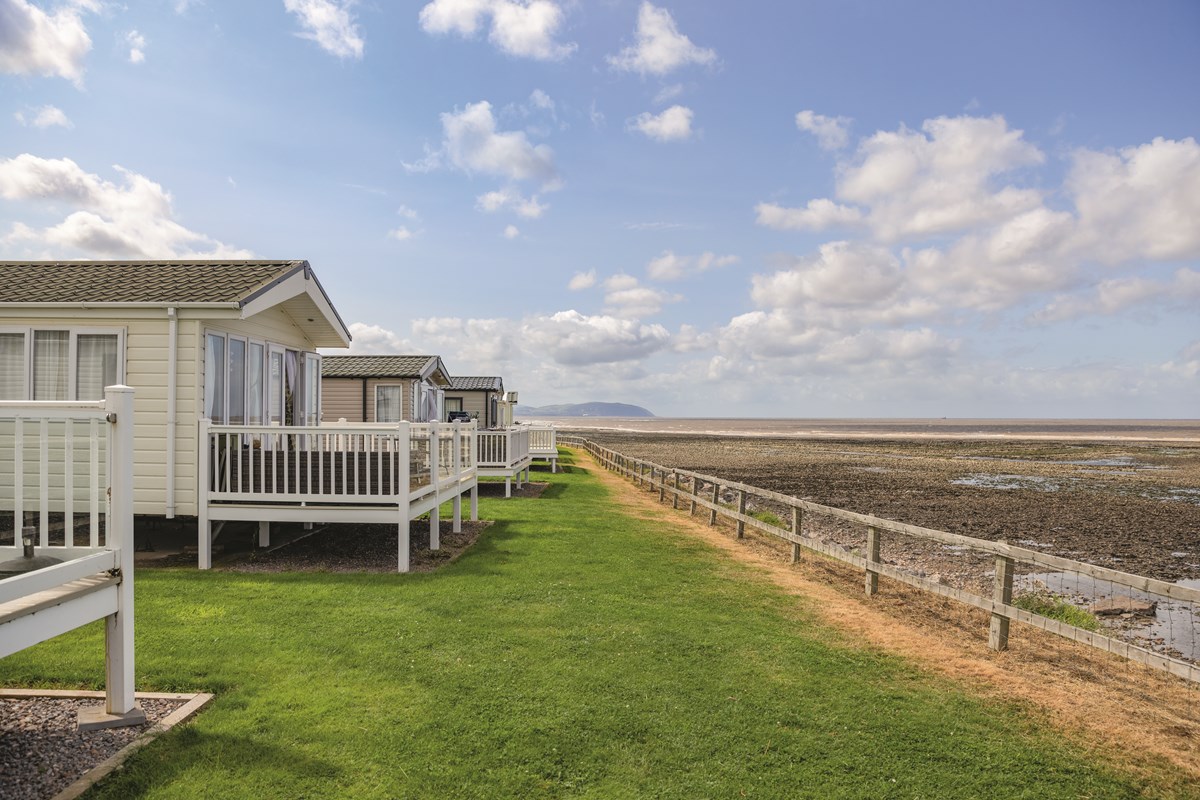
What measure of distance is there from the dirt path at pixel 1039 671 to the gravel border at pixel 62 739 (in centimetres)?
626

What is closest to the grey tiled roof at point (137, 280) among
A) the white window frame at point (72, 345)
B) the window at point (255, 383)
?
the white window frame at point (72, 345)

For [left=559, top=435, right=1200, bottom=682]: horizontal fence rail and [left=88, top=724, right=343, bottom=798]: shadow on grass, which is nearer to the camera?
[left=88, top=724, right=343, bottom=798]: shadow on grass

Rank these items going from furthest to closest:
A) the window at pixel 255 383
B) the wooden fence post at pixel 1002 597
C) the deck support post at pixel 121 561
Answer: the window at pixel 255 383, the wooden fence post at pixel 1002 597, the deck support post at pixel 121 561

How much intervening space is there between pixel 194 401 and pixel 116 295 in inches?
75.0

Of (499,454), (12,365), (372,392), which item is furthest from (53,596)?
(372,392)

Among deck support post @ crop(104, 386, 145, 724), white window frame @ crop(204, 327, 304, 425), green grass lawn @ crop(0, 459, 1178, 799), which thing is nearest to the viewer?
green grass lawn @ crop(0, 459, 1178, 799)

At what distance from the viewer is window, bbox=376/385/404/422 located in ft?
81.0

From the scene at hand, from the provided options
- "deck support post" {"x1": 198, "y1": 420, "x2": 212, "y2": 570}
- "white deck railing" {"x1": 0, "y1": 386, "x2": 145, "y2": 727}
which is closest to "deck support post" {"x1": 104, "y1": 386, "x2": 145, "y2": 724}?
"white deck railing" {"x1": 0, "y1": 386, "x2": 145, "y2": 727}

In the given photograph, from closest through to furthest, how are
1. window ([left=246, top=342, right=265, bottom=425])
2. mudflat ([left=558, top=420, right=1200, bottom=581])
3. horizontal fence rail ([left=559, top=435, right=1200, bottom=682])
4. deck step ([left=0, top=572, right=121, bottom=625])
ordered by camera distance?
1. deck step ([left=0, top=572, right=121, bottom=625])
2. horizontal fence rail ([left=559, top=435, right=1200, bottom=682])
3. window ([left=246, top=342, right=265, bottom=425])
4. mudflat ([left=558, top=420, right=1200, bottom=581])

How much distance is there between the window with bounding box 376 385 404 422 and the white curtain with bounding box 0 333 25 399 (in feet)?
49.3

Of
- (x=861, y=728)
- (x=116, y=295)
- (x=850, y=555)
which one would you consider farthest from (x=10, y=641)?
(x=850, y=555)

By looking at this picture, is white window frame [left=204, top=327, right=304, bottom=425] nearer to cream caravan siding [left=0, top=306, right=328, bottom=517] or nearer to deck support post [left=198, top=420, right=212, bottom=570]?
cream caravan siding [left=0, top=306, right=328, bottom=517]

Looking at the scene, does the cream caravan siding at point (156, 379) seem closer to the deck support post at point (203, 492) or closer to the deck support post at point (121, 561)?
the deck support post at point (203, 492)

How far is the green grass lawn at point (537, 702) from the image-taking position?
4145 millimetres
